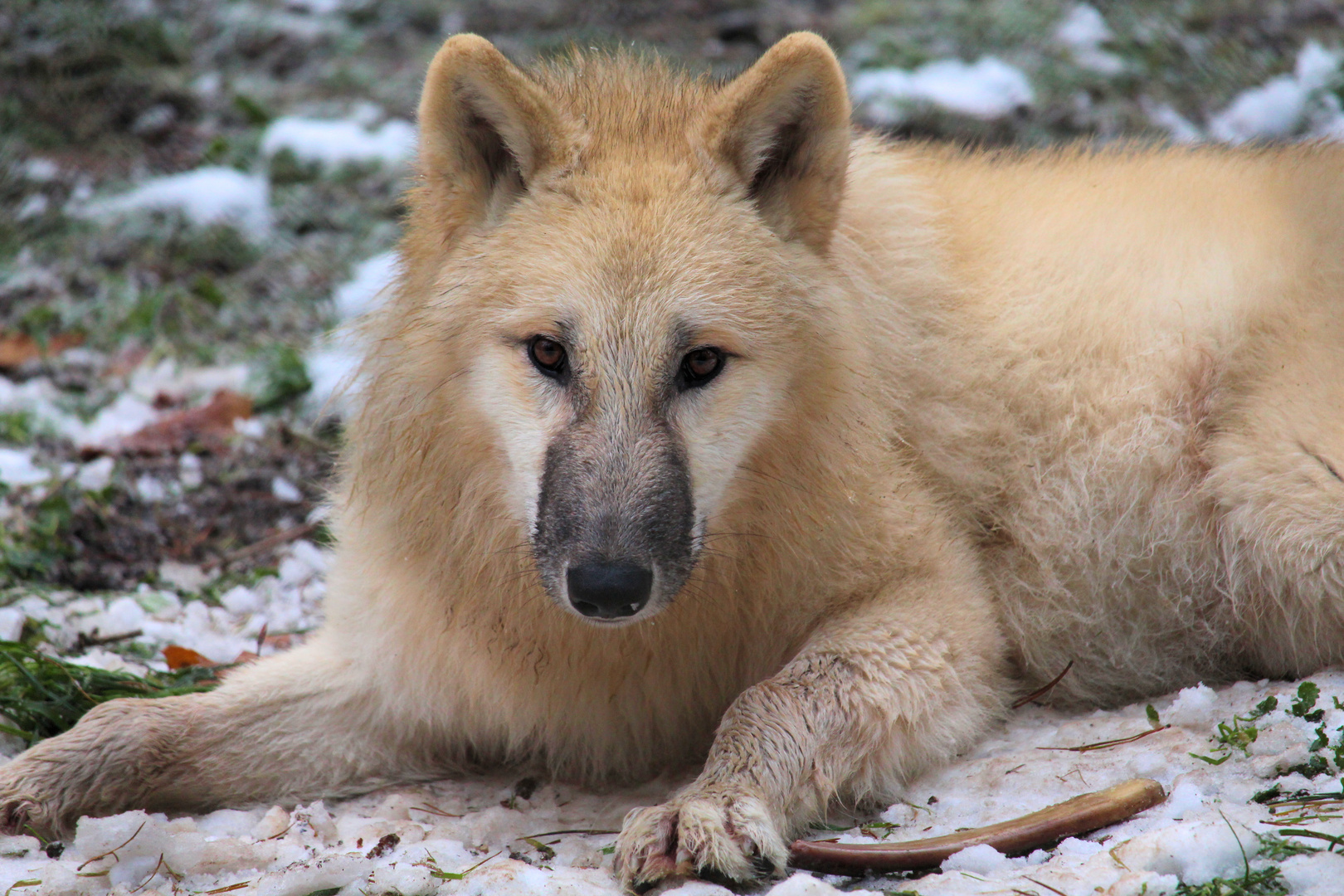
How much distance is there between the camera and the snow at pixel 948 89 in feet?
25.9

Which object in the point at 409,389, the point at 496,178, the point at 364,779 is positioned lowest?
the point at 364,779

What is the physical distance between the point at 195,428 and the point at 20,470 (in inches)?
31.5

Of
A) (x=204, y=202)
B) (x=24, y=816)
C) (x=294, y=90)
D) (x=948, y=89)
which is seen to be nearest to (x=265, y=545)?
(x=24, y=816)

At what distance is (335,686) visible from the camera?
4.02 m

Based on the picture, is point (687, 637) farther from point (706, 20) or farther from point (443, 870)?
point (706, 20)

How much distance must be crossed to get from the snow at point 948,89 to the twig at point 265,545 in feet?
14.1

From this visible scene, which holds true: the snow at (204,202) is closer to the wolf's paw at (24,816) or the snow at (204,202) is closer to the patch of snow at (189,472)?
the patch of snow at (189,472)

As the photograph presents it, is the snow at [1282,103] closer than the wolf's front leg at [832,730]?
No

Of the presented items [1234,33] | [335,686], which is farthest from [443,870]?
[1234,33]

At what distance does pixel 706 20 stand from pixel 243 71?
10.5ft

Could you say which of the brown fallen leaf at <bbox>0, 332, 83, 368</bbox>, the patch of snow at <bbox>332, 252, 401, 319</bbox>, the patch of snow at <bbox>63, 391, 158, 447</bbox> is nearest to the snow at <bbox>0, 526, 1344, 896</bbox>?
the patch of snow at <bbox>63, 391, 158, 447</bbox>

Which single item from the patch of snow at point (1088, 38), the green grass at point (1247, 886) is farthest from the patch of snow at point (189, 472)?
the patch of snow at point (1088, 38)

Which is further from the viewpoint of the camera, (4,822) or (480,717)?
(480,717)

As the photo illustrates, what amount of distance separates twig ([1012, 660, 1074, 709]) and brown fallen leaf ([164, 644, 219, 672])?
2788 millimetres
